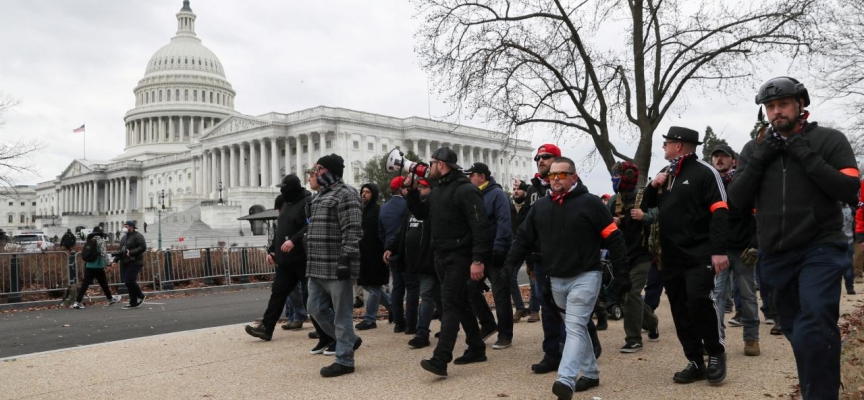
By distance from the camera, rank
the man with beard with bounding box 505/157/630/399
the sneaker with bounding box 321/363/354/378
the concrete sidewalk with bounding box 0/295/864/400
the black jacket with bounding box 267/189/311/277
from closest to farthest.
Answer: the man with beard with bounding box 505/157/630/399 < the concrete sidewalk with bounding box 0/295/864/400 < the sneaker with bounding box 321/363/354/378 < the black jacket with bounding box 267/189/311/277

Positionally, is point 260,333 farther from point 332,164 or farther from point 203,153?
point 203,153

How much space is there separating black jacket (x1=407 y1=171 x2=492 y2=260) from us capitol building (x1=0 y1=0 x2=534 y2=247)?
60.2 metres

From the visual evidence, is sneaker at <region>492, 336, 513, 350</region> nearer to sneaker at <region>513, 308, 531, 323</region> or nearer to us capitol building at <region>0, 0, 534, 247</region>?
sneaker at <region>513, 308, 531, 323</region>

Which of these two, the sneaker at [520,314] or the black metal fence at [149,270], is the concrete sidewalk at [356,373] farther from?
the black metal fence at [149,270]

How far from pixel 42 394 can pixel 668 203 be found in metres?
5.88

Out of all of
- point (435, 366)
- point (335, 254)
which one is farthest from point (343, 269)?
point (435, 366)

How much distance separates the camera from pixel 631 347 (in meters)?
7.68

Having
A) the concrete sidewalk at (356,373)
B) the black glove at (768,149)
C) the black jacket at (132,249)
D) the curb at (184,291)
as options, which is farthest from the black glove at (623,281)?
the curb at (184,291)

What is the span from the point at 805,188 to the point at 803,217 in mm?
183

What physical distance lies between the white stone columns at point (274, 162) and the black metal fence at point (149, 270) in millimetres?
76294

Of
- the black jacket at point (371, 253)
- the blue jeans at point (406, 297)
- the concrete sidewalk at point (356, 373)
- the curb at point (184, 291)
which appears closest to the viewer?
the concrete sidewalk at point (356, 373)

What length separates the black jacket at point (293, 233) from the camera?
8.88 metres

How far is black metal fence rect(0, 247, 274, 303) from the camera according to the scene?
16516 mm

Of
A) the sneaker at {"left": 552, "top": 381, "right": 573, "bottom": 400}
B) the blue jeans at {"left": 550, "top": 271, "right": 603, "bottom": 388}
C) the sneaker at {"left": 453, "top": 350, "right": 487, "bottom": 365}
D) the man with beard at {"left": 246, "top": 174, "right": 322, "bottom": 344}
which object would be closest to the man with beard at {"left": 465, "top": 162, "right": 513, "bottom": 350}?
the sneaker at {"left": 453, "top": 350, "right": 487, "bottom": 365}
